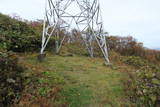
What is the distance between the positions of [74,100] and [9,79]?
4.79ft

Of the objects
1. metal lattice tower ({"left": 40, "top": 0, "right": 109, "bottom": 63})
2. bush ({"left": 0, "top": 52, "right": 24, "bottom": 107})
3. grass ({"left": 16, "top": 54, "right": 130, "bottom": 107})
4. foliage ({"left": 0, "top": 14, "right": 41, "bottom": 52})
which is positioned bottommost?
grass ({"left": 16, "top": 54, "right": 130, "bottom": 107})

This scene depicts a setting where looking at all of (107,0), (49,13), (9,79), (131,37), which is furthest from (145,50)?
(9,79)

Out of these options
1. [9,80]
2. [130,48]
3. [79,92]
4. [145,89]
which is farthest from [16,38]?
[130,48]

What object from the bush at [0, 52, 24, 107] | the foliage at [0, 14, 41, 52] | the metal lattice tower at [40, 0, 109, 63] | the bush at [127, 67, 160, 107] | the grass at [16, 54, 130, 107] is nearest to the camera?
the bush at [0, 52, 24, 107]

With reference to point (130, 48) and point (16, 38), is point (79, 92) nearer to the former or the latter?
point (16, 38)

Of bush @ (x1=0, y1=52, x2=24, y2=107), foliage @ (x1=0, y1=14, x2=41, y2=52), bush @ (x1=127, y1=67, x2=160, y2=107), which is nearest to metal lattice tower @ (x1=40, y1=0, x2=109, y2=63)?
foliage @ (x1=0, y1=14, x2=41, y2=52)

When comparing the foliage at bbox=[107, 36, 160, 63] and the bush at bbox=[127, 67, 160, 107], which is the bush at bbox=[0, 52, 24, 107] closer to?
the bush at bbox=[127, 67, 160, 107]

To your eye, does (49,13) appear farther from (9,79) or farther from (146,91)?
(146,91)

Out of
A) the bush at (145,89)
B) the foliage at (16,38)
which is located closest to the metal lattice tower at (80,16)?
the foliage at (16,38)

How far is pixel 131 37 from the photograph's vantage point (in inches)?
454

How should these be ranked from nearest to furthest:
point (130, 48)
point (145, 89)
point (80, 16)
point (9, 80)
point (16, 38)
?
point (9, 80), point (145, 89), point (16, 38), point (80, 16), point (130, 48)

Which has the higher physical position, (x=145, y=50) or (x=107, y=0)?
(x=107, y=0)

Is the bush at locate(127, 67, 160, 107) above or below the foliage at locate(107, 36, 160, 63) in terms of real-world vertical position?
below

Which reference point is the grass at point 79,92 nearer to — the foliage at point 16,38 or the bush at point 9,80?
the bush at point 9,80
